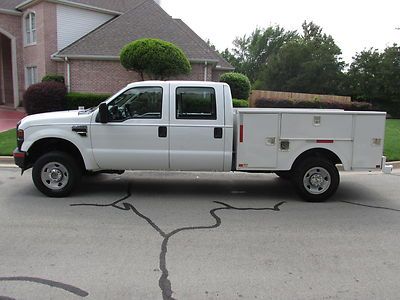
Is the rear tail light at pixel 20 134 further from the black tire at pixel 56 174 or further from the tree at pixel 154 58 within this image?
the tree at pixel 154 58

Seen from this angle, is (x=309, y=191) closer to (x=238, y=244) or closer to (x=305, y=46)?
(x=238, y=244)

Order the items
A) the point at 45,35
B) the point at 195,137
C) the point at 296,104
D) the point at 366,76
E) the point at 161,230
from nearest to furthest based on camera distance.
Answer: the point at 161,230
the point at 195,137
the point at 45,35
the point at 296,104
the point at 366,76

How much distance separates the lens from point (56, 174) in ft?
22.3

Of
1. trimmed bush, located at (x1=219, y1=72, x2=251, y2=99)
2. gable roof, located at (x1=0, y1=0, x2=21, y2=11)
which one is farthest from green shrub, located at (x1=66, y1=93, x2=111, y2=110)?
gable roof, located at (x1=0, y1=0, x2=21, y2=11)

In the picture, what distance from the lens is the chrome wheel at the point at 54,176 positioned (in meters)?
6.78

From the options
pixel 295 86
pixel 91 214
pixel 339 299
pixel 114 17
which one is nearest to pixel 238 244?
pixel 339 299

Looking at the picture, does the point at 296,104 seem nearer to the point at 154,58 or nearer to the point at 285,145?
the point at 154,58

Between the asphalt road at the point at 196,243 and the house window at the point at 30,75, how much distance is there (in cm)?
1812

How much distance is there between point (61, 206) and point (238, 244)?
299 cm

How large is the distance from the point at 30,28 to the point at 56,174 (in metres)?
20.1

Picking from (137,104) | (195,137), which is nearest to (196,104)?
(195,137)

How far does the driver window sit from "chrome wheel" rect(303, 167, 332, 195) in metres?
2.74

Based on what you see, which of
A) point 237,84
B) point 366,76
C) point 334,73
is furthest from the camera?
point 334,73

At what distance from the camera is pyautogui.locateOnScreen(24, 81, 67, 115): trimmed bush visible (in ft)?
59.6
